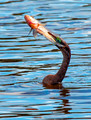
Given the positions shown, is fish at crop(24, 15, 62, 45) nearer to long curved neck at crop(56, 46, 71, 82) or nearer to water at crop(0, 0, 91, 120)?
long curved neck at crop(56, 46, 71, 82)

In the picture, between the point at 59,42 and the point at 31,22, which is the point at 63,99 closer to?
the point at 59,42

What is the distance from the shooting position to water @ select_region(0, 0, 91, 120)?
9.05 metres

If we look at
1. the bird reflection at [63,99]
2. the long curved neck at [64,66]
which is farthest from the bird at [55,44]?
the bird reflection at [63,99]

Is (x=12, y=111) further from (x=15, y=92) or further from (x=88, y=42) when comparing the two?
(x=88, y=42)

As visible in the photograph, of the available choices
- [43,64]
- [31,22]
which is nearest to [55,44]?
[31,22]

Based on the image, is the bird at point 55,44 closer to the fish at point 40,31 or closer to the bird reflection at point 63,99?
the fish at point 40,31

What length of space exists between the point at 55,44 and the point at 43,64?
2.26m

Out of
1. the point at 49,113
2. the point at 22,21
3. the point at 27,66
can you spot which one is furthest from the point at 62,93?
the point at 22,21

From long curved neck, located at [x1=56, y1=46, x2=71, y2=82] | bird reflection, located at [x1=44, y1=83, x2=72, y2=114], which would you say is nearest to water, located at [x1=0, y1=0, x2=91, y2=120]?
bird reflection, located at [x1=44, y1=83, x2=72, y2=114]

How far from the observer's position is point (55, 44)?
993 centimetres

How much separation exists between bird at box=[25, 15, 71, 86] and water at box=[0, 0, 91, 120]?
0.60 ft

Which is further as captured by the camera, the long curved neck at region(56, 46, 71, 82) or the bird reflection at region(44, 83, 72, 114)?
the long curved neck at region(56, 46, 71, 82)

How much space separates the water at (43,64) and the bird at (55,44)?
0.60ft

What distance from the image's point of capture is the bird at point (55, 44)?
9.88 metres
